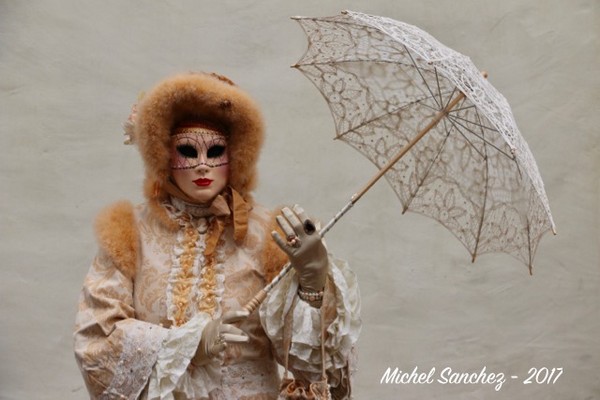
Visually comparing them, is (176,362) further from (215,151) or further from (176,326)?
(215,151)

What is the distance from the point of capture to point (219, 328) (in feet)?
10.8

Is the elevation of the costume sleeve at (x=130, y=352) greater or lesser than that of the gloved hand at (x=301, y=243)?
lesser

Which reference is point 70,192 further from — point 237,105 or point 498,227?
point 498,227

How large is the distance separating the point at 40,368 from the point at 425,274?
156 centimetres

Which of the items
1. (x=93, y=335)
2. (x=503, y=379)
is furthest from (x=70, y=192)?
(x=503, y=379)

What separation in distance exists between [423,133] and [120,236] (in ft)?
2.92

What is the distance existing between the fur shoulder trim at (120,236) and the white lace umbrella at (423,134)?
1.43 ft

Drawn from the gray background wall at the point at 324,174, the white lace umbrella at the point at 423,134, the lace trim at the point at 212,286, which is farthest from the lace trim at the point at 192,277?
the gray background wall at the point at 324,174

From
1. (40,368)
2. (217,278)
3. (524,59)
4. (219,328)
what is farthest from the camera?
(524,59)

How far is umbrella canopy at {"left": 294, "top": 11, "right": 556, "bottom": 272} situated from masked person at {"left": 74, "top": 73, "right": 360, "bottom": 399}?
265 mm

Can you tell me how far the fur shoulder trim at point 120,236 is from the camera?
3490 millimetres

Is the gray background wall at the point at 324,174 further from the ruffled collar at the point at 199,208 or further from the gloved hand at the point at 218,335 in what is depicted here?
the gloved hand at the point at 218,335

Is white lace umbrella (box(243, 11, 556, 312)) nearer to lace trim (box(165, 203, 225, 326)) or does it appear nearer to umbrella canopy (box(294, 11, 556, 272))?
umbrella canopy (box(294, 11, 556, 272))

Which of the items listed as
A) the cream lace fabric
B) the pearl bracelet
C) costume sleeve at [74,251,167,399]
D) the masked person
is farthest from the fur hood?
the pearl bracelet
